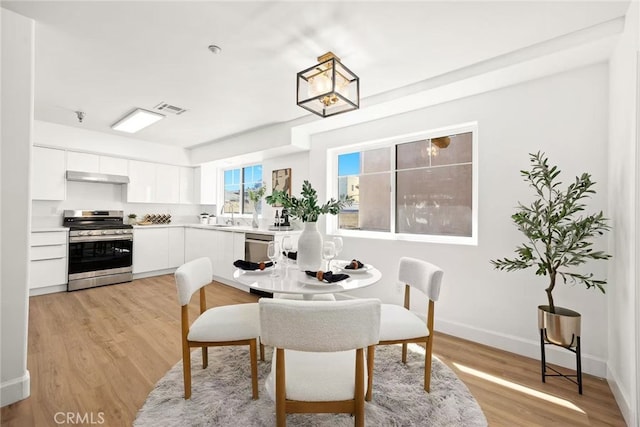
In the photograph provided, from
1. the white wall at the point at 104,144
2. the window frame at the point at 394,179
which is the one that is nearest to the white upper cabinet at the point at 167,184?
the white wall at the point at 104,144

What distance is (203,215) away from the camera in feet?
19.3

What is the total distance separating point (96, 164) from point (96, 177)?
25 cm

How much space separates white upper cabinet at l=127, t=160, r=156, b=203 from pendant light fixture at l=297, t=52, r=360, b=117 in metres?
4.47

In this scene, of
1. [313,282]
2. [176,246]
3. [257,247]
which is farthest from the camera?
[176,246]

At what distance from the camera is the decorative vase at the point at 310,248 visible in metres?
2.00

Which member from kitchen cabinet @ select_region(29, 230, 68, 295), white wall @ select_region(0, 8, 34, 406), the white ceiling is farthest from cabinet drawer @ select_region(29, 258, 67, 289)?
white wall @ select_region(0, 8, 34, 406)

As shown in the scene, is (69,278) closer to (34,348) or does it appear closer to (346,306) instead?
(34,348)

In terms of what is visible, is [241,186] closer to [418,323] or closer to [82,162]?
[82,162]

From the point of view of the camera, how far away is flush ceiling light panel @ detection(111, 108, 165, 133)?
3.74m

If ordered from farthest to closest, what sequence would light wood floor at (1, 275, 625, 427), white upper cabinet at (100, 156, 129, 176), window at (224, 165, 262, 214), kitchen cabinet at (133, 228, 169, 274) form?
1. window at (224, 165, 262, 214)
2. kitchen cabinet at (133, 228, 169, 274)
3. white upper cabinet at (100, 156, 129, 176)
4. light wood floor at (1, 275, 625, 427)

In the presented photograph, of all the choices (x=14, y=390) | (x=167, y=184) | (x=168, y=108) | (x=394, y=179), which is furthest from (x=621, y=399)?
(x=167, y=184)

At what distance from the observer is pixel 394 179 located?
3.54 m

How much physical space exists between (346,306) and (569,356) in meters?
2.37

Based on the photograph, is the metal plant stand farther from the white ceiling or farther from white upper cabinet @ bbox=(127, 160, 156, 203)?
white upper cabinet @ bbox=(127, 160, 156, 203)
